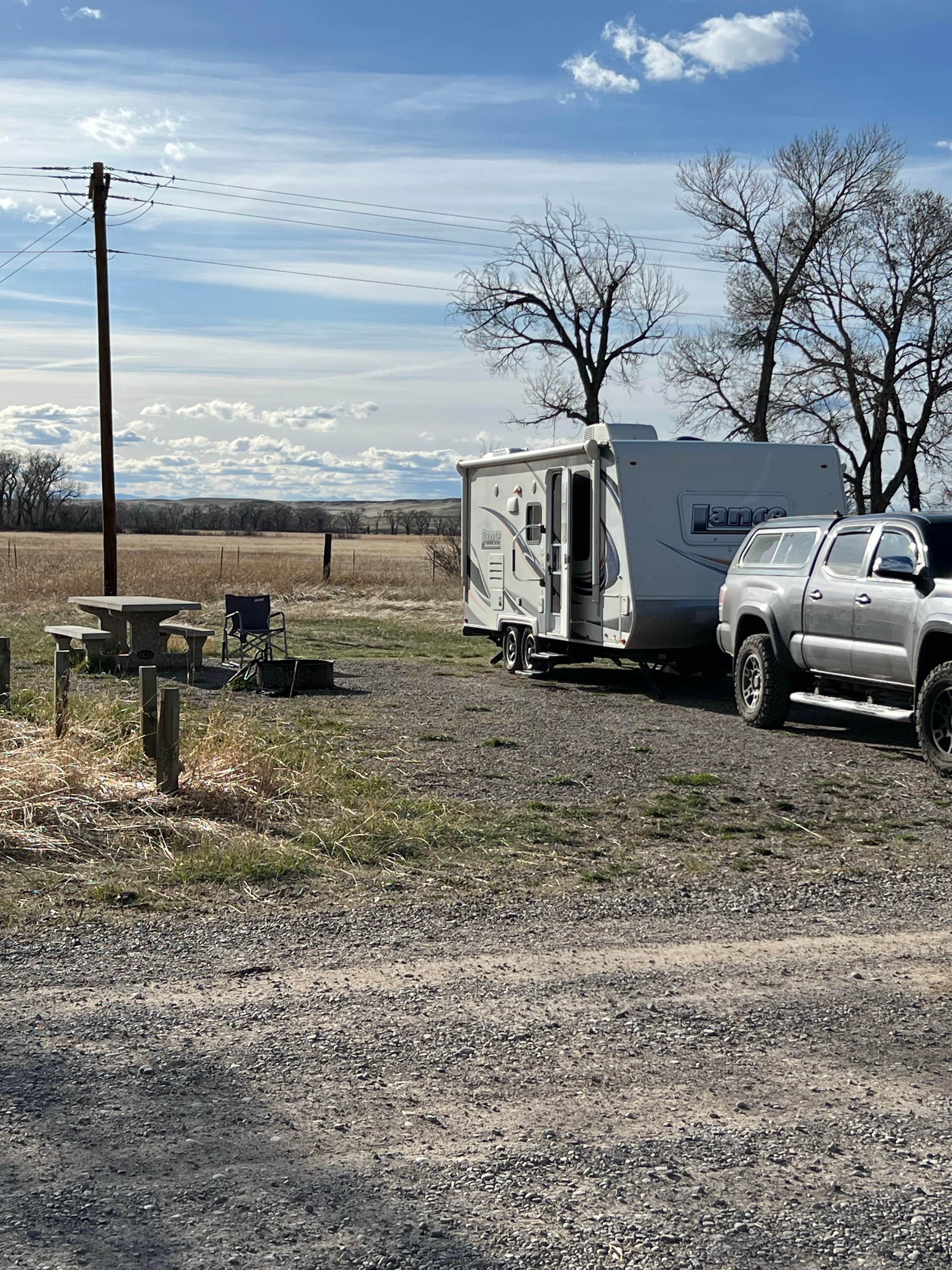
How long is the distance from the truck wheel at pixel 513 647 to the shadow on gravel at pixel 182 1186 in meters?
12.1

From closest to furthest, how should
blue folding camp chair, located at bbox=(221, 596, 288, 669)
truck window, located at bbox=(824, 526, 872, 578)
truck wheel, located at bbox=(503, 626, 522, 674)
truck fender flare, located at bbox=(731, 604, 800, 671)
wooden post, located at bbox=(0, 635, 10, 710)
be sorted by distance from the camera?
truck window, located at bbox=(824, 526, 872, 578), wooden post, located at bbox=(0, 635, 10, 710), truck fender flare, located at bbox=(731, 604, 800, 671), blue folding camp chair, located at bbox=(221, 596, 288, 669), truck wheel, located at bbox=(503, 626, 522, 674)

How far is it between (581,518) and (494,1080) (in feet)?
35.8

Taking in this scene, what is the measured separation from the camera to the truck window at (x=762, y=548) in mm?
11898

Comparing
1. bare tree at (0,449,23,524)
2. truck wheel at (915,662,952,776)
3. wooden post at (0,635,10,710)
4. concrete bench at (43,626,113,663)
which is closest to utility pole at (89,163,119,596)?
concrete bench at (43,626,113,663)

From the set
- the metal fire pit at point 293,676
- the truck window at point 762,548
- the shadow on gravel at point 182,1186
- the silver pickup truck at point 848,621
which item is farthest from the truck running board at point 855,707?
the shadow on gravel at point 182,1186

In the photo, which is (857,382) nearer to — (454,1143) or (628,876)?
(628,876)

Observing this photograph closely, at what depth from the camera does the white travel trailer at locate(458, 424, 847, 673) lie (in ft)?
43.5

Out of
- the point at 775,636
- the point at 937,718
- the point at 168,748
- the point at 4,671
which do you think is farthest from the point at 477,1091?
the point at 775,636

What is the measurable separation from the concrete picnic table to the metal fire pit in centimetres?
143

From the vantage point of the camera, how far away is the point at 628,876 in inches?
257

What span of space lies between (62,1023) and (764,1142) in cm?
234

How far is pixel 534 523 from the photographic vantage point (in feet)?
49.7

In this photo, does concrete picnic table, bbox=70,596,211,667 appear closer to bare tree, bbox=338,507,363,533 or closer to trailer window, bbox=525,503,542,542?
trailer window, bbox=525,503,542,542

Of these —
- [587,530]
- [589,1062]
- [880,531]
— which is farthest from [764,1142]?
[587,530]
